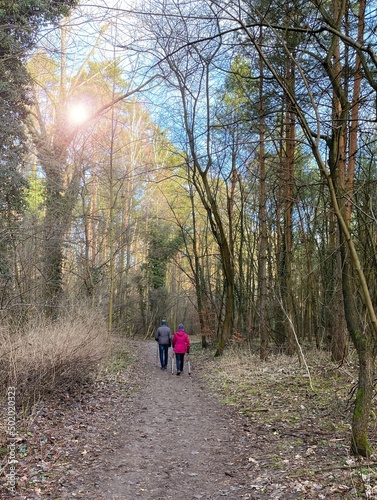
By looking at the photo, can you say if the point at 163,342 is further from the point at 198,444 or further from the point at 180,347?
the point at 198,444

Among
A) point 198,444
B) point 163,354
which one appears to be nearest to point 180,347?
point 163,354

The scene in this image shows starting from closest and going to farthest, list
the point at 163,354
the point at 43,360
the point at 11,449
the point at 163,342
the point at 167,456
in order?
the point at 11,449
the point at 167,456
the point at 43,360
the point at 163,342
the point at 163,354

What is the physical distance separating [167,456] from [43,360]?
2.90 metres

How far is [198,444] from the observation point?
18.4 ft

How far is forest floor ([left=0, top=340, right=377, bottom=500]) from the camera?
157 inches

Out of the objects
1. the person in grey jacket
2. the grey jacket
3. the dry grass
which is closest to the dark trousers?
the person in grey jacket

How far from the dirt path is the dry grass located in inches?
49.7

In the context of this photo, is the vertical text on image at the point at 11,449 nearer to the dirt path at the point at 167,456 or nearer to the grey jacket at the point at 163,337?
the dirt path at the point at 167,456

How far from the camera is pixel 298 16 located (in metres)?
5.20

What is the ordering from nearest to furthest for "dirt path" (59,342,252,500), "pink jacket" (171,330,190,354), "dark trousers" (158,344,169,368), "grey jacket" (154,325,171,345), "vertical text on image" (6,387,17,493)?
"vertical text on image" (6,387,17,493), "dirt path" (59,342,252,500), "pink jacket" (171,330,190,354), "grey jacket" (154,325,171,345), "dark trousers" (158,344,169,368)

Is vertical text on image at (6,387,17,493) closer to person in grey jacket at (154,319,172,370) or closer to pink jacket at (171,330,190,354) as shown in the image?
pink jacket at (171,330,190,354)

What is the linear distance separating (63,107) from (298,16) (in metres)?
14.4

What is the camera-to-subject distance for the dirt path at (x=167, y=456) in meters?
4.11

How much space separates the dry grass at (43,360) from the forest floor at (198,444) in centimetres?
32
